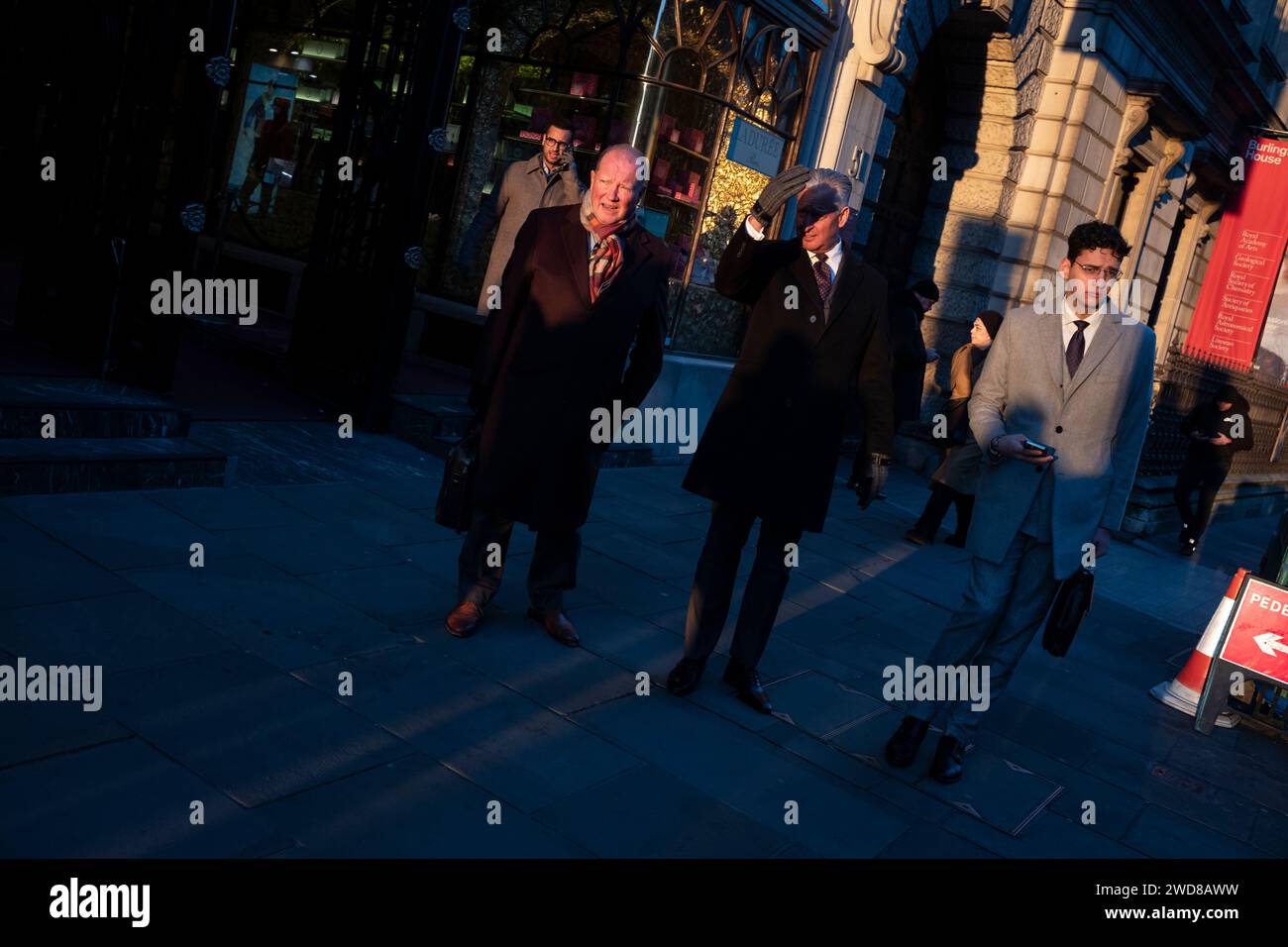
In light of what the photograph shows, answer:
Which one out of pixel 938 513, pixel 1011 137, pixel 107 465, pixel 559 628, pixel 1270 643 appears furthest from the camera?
pixel 1011 137

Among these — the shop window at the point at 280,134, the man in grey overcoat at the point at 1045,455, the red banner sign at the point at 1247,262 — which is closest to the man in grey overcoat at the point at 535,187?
the man in grey overcoat at the point at 1045,455

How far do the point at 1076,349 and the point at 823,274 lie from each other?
98cm

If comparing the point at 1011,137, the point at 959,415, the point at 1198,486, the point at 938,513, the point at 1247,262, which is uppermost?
the point at 1011,137

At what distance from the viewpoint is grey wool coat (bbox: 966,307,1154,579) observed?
412cm

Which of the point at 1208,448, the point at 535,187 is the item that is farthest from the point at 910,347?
the point at 1208,448

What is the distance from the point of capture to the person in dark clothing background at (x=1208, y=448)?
12.0 m

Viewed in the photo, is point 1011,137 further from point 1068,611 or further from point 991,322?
point 1068,611

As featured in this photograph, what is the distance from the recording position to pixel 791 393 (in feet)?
14.2

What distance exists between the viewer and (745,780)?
3900 millimetres

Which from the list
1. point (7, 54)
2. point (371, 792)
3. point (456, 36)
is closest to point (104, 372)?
point (456, 36)

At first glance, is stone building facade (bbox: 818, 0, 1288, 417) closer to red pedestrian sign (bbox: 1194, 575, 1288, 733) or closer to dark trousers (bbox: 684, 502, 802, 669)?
red pedestrian sign (bbox: 1194, 575, 1288, 733)

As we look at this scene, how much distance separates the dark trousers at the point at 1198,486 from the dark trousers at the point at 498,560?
952cm

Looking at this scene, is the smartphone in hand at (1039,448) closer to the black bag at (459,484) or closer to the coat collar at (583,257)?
the coat collar at (583,257)

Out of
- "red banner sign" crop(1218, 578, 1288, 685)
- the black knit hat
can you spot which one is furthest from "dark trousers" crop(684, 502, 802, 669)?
the black knit hat
